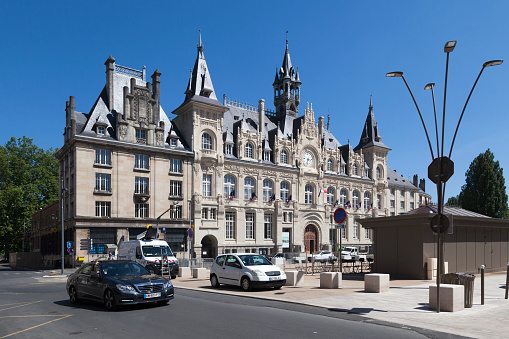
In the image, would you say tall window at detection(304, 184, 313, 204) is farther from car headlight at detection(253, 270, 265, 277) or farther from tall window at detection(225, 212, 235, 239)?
car headlight at detection(253, 270, 265, 277)

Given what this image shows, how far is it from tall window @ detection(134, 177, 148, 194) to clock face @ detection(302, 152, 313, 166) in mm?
25234

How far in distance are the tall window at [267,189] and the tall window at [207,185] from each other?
8780 millimetres

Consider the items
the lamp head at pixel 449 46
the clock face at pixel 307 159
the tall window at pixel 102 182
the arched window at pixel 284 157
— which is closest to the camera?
the lamp head at pixel 449 46

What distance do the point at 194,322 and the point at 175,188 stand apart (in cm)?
4140

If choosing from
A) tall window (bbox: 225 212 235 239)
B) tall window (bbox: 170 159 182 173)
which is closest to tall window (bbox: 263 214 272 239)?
tall window (bbox: 225 212 235 239)

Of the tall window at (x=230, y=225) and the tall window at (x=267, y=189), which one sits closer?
the tall window at (x=230, y=225)

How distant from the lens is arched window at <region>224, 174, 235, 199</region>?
56281 millimetres

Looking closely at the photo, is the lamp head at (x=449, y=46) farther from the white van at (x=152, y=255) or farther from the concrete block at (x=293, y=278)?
the white van at (x=152, y=255)

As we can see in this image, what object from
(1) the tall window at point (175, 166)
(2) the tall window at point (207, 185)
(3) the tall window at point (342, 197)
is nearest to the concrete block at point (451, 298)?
(1) the tall window at point (175, 166)

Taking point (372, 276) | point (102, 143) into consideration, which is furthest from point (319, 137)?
point (372, 276)

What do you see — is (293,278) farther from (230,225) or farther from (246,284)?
(230,225)

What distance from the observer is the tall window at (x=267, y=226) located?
2336 inches

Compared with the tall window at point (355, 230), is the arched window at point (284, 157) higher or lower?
higher

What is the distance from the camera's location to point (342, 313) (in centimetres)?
1268
